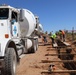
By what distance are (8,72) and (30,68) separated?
2771mm

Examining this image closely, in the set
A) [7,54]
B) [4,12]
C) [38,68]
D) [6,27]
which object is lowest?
[38,68]

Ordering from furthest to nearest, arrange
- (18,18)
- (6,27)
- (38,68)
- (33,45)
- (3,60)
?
(33,45) → (18,18) → (38,68) → (6,27) → (3,60)

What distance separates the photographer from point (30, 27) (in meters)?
16.6

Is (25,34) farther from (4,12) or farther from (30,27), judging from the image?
(4,12)

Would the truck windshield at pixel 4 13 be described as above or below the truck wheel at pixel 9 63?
above

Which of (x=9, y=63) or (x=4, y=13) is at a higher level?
(x=4, y=13)

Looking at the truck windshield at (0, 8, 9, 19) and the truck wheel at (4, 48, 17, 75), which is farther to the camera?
the truck windshield at (0, 8, 9, 19)

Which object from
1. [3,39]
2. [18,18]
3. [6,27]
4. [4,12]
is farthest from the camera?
[18,18]

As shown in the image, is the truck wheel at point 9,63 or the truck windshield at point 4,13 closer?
the truck wheel at point 9,63

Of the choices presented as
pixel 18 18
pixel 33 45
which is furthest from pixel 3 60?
pixel 33 45

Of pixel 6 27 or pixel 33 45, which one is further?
pixel 33 45

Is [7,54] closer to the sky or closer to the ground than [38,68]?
closer to the sky

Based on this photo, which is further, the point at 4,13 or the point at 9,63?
the point at 4,13

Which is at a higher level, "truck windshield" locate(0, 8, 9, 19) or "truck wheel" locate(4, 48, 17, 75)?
"truck windshield" locate(0, 8, 9, 19)
